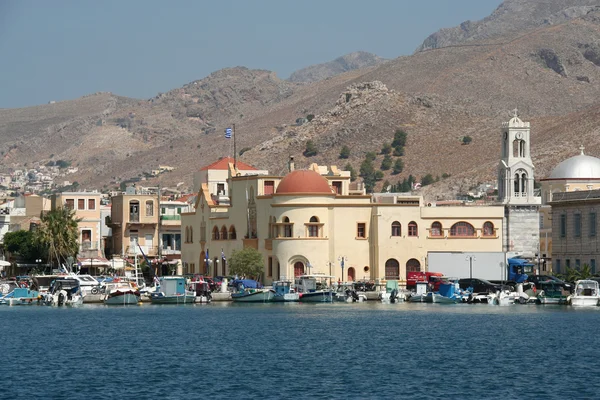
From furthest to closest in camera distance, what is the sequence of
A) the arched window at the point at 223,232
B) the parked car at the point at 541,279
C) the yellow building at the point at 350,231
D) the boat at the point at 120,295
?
the arched window at the point at 223,232
the yellow building at the point at 350,231
the boat at the point at 120,295
the parked car at the point at 541,279

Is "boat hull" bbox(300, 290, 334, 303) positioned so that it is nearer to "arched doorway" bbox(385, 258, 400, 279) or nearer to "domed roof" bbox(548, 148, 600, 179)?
"arched doorway" bbox(385, 258, 400, 279)

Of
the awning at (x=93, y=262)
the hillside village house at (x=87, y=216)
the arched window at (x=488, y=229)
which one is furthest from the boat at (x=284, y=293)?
the hillside village house at (x=87, y=216)

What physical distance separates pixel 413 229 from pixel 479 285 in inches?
390

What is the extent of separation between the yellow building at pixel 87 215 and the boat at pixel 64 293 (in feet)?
74.8

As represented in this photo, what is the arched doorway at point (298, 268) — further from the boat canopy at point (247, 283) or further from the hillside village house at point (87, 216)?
the hillside village house at point (87, 216)

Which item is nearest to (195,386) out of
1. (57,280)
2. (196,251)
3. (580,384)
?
(580,384)

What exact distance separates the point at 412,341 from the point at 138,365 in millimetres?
17628

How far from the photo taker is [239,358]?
2726 inches

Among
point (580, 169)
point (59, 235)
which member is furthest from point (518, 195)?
point (59, 235)

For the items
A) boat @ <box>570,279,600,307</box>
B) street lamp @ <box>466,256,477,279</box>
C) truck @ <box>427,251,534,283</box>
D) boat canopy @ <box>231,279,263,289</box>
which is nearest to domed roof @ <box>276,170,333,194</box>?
boat canopy @ <box>231,279,263,289</box>

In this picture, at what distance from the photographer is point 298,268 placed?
390ft

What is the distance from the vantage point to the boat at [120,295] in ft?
364

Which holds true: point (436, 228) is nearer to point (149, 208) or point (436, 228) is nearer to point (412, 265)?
point (412, 265)

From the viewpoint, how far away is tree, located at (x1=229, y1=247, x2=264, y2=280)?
118 m
